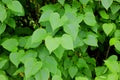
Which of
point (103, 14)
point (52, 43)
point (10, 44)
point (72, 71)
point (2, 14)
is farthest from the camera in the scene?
point (103, 14)

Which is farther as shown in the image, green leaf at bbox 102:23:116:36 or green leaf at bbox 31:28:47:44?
green leaf at bbox 102:23:116:36

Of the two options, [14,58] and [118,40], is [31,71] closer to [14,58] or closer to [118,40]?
[14,58]

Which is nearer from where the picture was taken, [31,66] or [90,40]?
[31,66]

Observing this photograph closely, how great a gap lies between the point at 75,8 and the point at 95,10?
0.85 ft

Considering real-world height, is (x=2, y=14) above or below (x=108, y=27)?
above

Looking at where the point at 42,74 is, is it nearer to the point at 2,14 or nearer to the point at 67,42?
the point at 67,42

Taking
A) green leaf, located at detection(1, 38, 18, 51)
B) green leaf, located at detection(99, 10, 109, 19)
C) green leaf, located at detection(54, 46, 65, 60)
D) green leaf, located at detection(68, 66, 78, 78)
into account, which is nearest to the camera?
green leaf, located at detection(54, 46, 65, 60)

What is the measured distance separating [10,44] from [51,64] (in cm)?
29

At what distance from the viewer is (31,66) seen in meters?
1.59

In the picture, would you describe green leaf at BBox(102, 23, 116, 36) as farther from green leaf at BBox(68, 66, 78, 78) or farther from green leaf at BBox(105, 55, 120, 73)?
green leaf at BBox(68, 66, 78, 78)

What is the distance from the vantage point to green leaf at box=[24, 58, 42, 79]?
157 centimetres

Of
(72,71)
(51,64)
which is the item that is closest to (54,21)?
(51,64)

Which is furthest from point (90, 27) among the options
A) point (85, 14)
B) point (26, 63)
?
point (26, 63)

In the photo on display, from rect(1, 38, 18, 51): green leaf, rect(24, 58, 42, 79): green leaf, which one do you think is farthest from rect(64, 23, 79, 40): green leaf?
rect(1, 38, 18, 51): green leaf
